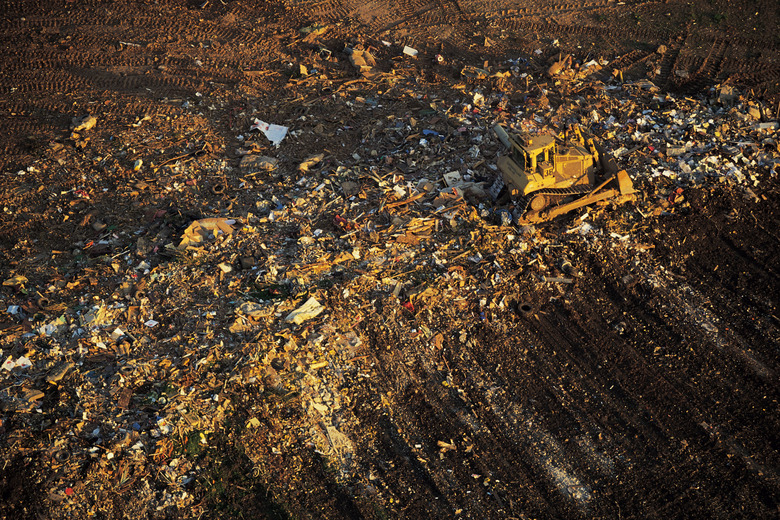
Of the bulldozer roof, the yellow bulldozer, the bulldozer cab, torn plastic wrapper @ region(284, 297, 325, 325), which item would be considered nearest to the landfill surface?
torn plastic wrapper @ region(284, 297, 325, 325)

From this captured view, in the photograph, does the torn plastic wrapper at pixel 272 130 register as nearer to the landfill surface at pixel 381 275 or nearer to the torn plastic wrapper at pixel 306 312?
A: the landfill surface at pixel 381 275

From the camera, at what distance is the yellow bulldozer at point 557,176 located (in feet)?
34.4

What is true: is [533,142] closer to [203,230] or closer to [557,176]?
[557,176]

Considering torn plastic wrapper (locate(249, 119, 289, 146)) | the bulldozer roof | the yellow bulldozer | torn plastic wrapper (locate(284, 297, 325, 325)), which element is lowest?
torn plastic wrapper (locate(284, 297, 325, 325))

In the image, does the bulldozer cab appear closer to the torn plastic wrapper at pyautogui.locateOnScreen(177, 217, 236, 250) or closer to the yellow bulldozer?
the yellow bulldozer

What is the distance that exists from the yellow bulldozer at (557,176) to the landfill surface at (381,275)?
1.06 ft

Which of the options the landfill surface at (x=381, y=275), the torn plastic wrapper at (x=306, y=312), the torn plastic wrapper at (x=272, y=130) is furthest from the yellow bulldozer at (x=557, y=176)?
the torn plastic wrapper at (x=272, y=130)

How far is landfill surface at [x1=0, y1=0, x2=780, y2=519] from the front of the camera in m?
8.01

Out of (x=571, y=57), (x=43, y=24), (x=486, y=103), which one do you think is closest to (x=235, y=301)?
(x=486, y=103)

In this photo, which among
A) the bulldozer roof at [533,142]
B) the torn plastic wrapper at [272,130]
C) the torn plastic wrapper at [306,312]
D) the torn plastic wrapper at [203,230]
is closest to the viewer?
the torn plastic wrapper at [306,312]

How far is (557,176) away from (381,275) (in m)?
3.59

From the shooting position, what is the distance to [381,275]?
10.2m

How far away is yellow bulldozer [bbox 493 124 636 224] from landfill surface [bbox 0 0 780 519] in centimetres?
32

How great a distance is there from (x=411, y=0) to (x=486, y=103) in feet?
17.8
